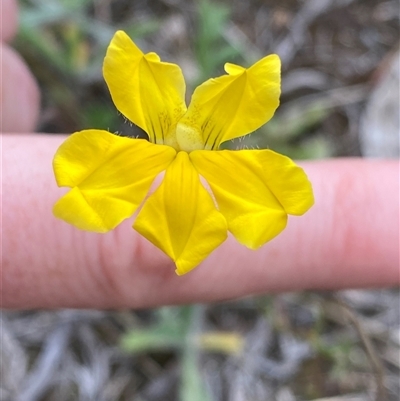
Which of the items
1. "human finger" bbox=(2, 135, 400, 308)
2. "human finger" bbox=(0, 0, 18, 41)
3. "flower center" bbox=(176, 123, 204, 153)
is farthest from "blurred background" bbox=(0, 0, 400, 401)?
"flower center" bbox=(176, 123, 204, 153)

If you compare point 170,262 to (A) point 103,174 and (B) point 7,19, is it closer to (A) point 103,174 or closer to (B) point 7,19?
(A) point 103,174

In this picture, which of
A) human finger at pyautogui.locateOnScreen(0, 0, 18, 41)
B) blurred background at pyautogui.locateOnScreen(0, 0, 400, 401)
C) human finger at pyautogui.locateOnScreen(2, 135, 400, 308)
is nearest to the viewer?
human finger at pyautogui.locateOnScreen(2, 135, 400, 308)

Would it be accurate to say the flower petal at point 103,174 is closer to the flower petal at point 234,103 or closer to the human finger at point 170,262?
the flower petal at point 234,103

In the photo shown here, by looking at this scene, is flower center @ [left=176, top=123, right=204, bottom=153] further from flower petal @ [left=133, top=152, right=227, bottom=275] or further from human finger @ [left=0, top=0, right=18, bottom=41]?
human finger @ [left=0, top=0, right=18, bottom=41]

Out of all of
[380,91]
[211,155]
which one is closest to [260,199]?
[211,155]

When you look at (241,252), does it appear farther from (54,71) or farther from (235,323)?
(54,71)

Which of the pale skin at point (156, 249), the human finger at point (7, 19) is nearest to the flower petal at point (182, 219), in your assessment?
the pale skin at point (156, 249)
